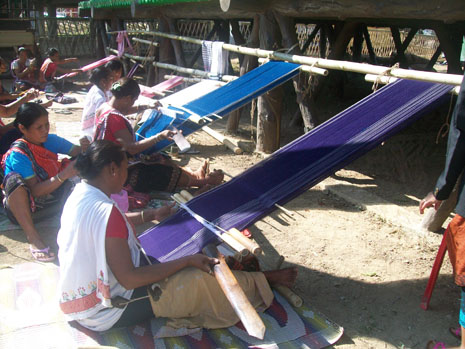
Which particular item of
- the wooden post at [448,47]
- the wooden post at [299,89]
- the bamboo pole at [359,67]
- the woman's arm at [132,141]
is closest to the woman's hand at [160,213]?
the woman's arm at [132,141]

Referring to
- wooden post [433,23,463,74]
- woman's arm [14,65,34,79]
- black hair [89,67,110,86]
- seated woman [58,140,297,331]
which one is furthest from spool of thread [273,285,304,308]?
woman's arm [14,65,34,79]

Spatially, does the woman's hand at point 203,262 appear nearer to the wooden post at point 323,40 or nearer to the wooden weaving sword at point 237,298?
the wooden weaving sword at point 237,298

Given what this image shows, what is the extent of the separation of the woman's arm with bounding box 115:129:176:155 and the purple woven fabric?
3.47 feet

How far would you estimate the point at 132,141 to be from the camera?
3.49 m

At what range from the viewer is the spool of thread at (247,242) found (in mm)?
1915

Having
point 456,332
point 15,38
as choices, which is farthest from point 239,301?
point 15,38

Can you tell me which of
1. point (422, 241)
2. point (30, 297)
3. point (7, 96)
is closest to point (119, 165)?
point (30, 297)

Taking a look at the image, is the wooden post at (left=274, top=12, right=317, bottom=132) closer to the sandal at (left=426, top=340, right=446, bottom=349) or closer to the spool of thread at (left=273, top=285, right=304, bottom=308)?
the spool of thread at (left=273, top=285, right=304, bottom=308)

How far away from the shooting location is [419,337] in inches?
88.7

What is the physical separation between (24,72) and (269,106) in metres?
5.71

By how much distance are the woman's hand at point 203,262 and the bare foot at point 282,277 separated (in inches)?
23.4

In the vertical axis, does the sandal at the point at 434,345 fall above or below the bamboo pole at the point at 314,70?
below

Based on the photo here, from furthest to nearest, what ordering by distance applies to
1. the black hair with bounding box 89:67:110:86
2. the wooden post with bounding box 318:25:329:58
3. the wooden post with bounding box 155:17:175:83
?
1. the wooden post with bounding box 318:25:329:58
2. the wooden post with bounding box 155:17:175:83
3. the black hair with bounding box 89:67:110:86

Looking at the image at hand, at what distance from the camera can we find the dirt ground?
2369 millimetres
